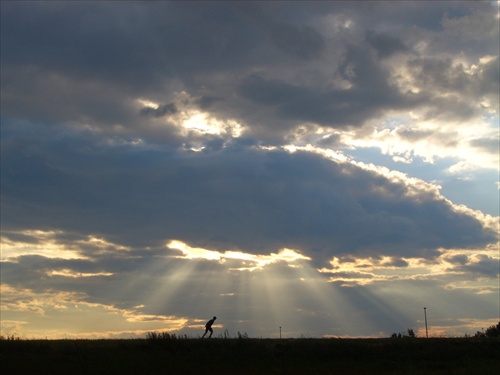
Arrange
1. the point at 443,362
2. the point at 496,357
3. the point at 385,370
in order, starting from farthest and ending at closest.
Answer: the point at 496,357 < the point at 443,362 < the point at 385,370

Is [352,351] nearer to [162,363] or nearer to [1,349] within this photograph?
[162,363]

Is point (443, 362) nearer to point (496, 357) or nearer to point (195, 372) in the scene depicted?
point (496, 357)

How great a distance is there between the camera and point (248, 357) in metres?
39.9

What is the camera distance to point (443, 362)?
41062mm

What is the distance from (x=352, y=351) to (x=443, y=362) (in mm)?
5980

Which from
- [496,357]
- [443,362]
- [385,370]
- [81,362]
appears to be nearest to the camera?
[81,362]

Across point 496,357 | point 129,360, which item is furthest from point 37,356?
point 496,357

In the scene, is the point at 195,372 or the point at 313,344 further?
the point at 313,344

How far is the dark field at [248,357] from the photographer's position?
1373 inches

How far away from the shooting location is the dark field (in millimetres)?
34875

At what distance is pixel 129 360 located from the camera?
36.2 m

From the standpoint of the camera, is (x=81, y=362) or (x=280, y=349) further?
(x=280, y=349)

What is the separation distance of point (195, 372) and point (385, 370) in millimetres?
11512

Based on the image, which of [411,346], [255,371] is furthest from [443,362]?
[255,371]
